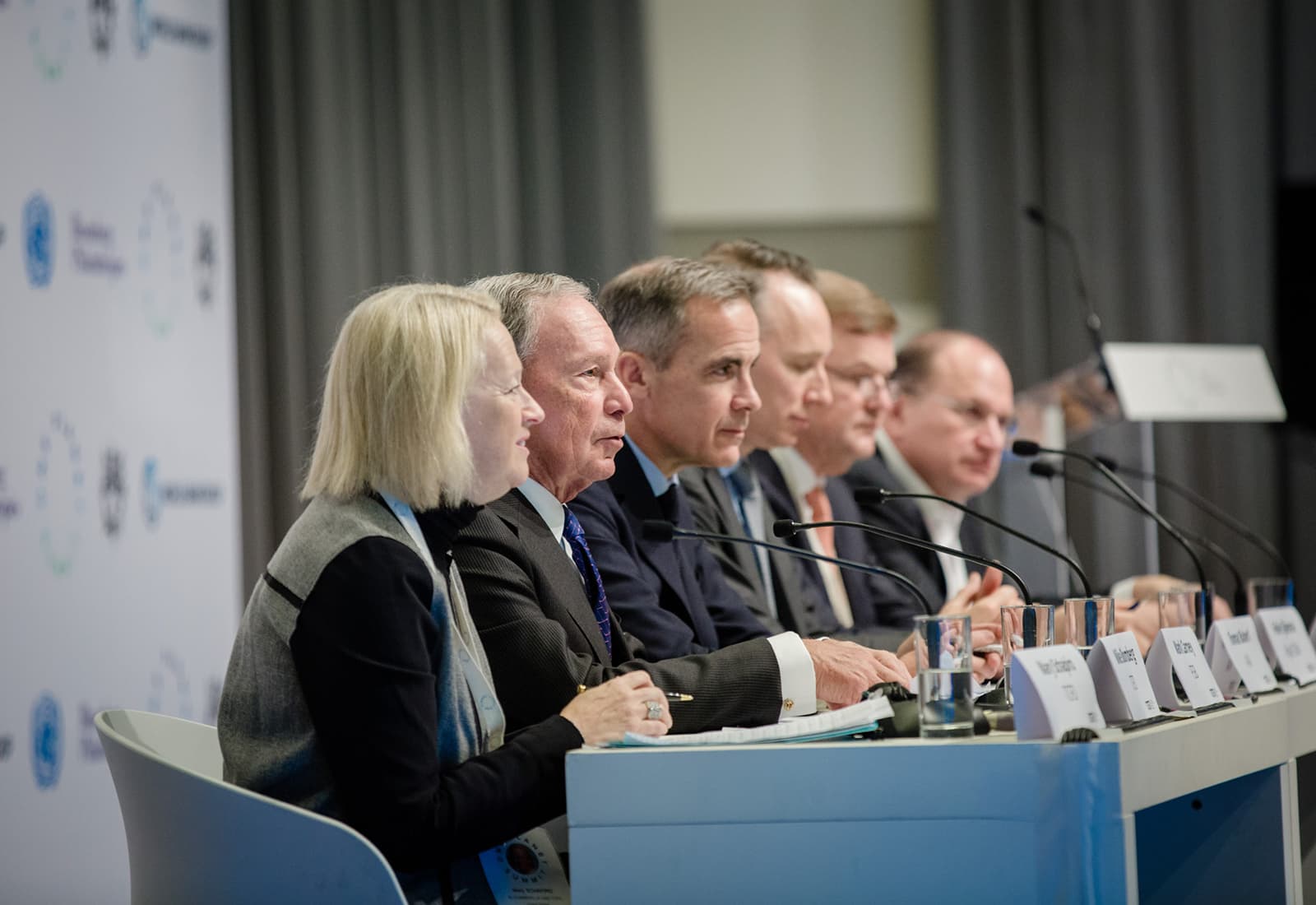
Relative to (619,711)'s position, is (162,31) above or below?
above

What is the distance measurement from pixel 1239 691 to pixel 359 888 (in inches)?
54.6

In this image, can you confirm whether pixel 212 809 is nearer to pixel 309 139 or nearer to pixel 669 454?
pixel 669 454

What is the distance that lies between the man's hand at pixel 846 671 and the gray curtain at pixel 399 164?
383 centimetres

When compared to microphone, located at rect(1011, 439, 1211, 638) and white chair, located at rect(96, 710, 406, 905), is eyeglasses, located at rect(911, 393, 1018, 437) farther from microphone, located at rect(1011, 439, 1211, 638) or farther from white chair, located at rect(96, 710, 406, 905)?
white chair, located at rect(96, 710, 406, 905)

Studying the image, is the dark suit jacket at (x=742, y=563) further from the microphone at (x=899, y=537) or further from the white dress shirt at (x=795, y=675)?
the white dress shirt at (x=795, y=675)

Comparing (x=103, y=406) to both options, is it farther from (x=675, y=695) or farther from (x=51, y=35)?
(x=675, y=695)

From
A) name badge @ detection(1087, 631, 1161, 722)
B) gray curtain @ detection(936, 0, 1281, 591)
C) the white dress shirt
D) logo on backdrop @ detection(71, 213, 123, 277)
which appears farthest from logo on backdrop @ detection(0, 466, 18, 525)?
gray curtain @ detection(936, 0, 1281, 591)

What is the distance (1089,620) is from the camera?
2.16 m

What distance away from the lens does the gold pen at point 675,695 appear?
1.99 m

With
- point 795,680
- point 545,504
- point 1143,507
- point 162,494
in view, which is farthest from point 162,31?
point 795,680

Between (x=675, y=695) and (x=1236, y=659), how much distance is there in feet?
3.00

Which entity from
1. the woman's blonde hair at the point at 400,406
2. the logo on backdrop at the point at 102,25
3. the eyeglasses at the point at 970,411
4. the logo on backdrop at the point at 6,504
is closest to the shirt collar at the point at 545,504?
the woman's blonde hair at the point at 400,406

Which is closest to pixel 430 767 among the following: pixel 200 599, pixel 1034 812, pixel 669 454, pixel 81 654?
pixel 1034 812

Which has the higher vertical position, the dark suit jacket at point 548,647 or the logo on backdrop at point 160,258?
the logo on backdrop at point 160,258
